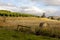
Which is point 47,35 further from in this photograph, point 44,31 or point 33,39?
point 33,39

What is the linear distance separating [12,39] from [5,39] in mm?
791

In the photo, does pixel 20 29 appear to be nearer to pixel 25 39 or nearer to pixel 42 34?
pixel 42 34

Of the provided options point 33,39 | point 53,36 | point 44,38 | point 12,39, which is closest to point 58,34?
point 53,36

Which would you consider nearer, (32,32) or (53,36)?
(53,36)

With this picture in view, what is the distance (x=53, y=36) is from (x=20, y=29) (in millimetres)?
6048

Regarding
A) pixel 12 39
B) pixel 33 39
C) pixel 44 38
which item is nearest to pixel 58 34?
pixel 44 38

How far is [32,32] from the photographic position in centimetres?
2725

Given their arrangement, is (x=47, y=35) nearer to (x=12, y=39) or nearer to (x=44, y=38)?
(x=44, y=38)

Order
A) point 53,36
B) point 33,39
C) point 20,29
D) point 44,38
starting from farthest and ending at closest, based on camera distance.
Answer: point 20,29 → point 53,36 → point 44,38 → point 33,39

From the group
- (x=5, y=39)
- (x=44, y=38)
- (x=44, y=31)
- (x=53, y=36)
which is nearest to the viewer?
(x=5, y=39)

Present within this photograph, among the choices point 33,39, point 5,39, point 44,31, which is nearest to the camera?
point 5,39

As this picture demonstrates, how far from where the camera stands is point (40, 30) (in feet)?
90.0

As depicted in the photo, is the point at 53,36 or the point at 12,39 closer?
the point at 12,39

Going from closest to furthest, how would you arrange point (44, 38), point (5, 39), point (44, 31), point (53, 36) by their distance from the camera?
point (5, 39), point (44, 38), point (53, 36), point (44, 31)
